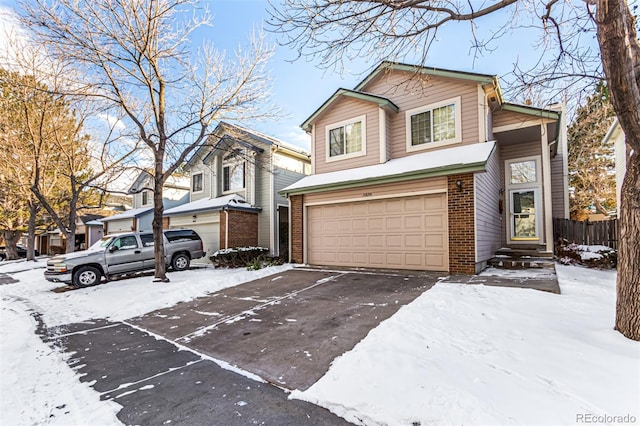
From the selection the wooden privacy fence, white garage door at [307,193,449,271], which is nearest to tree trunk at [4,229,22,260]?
white garage door at [307,193,449,271]

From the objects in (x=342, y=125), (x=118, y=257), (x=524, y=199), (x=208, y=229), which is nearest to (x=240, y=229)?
(x=208, y=229)

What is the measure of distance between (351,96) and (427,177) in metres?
4.83

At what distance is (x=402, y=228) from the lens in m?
9.27

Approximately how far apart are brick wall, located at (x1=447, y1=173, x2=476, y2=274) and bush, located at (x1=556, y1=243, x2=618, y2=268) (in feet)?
15.4

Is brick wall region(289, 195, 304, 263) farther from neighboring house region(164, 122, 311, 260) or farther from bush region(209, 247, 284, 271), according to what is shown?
neighboring house region(164, 122, 311, 260)

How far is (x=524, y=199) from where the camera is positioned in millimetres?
11227

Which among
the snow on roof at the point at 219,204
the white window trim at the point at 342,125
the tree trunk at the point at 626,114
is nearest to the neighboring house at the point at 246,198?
the snow on roof at the point at 219,204

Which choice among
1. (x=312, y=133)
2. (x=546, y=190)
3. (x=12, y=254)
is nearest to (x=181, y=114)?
(x=312, y=133)

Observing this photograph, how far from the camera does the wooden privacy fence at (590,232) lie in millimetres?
10102

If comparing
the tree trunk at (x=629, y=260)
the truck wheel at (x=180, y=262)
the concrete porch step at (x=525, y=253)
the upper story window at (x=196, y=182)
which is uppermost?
the upper story window at (x=196, y=182)

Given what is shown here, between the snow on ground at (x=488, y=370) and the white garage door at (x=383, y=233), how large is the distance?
3.73 metres

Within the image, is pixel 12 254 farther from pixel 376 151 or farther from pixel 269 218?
pixel 376 151

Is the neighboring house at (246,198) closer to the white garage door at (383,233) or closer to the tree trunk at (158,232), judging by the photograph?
the tree trunk at (158,232)

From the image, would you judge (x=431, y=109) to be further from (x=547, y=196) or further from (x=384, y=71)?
(x=547, y=196)
